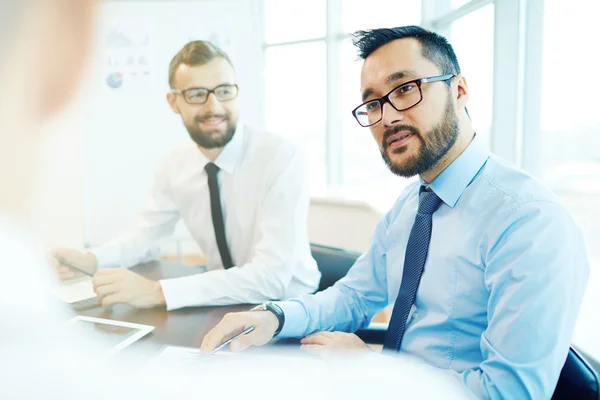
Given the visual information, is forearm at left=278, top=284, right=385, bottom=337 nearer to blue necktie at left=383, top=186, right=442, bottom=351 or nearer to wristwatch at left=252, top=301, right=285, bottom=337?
wristwatch at left=252, top=301, right=285, bottom=337

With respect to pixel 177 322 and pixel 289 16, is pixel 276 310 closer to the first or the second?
pixel 177 322

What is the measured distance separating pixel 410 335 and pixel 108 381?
2.46ft

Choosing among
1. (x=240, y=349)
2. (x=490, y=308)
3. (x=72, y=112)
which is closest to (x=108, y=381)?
(x=72, y=112)

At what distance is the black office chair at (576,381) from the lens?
0.66 metres

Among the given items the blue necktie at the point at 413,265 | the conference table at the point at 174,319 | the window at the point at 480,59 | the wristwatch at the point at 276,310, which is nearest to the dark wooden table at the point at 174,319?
the conference table at the point at 174,319

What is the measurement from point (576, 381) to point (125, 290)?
0.86m

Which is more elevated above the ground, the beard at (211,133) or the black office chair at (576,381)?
the beard at (211,133)

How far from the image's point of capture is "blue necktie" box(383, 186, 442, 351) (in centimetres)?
92

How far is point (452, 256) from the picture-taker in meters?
0.86

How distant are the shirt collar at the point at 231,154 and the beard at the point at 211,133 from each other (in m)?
0.04

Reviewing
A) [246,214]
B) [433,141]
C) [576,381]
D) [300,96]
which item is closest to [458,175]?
[433,141]

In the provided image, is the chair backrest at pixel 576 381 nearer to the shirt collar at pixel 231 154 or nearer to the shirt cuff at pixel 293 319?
the shirt cuff at pixel 293 319

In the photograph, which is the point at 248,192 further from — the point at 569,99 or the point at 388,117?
the point at 569,99

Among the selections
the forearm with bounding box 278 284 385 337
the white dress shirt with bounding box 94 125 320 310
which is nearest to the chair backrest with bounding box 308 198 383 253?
the white dress shirt with bounding box 94 125 320 310
